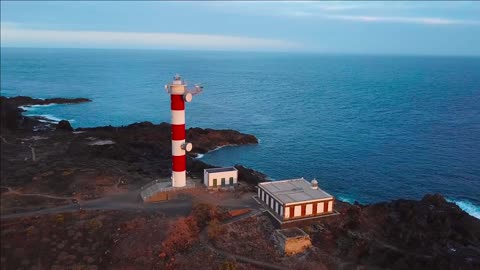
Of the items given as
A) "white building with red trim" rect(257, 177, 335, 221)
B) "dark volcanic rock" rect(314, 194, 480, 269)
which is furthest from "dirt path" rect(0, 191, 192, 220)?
"dark volcanic rock" rect(314, 194, 480, 269)

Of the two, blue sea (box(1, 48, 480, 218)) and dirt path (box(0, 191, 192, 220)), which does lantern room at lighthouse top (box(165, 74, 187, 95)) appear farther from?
blue sea (box(1, 48, 480, 218))

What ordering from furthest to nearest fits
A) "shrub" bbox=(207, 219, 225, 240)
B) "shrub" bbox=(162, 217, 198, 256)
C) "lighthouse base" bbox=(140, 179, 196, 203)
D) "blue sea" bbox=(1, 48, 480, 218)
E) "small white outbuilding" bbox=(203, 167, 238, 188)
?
"blue sea" bbox=(1, 48, 480, 218)
"small white outbuilding" bbox=(203, 167, 238, 188)
"lighthouse base" bbox=(140, 179, 196, 203)
"shrub" bbox=(207, 219, 225, 240)
"shrub" bbox=(162, 217, 198, 256)

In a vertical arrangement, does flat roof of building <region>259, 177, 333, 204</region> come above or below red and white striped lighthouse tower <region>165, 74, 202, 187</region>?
below

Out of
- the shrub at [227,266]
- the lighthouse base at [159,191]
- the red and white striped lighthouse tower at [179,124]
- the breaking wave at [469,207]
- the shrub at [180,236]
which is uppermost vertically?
the red and white striped lighthouse tower at [179,124]

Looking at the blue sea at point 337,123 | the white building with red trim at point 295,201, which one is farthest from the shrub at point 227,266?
the blue sea at point 337,123

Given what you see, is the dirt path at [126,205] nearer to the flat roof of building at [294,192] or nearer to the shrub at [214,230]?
the shrub at [214,230]

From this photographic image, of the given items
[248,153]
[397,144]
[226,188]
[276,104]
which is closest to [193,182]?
[226,188]

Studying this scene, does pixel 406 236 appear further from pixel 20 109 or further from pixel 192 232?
pixel 20 109
